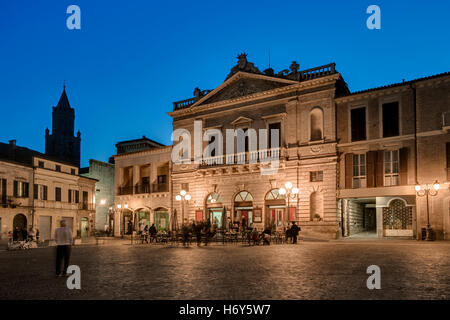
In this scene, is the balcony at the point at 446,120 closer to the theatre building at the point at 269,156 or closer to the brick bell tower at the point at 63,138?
the theatre building at the point at 269,156

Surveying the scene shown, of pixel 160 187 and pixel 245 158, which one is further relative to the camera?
pixel 160 187

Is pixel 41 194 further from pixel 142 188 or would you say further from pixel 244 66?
pixel 244 66

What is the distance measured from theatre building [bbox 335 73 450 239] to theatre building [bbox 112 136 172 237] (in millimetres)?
16566

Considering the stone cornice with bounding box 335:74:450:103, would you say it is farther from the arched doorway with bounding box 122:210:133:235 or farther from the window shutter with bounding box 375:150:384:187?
the arched doorway with bounding box 122:210:133:235

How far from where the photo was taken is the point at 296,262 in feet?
41.7

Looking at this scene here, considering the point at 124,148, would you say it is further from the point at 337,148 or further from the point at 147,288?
the point at 147,288

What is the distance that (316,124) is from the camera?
28203 millimetres

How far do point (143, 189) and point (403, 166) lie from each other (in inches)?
930

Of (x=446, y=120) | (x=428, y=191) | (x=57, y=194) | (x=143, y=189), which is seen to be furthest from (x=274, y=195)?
(x=57, y=194)

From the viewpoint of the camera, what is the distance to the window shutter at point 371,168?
995 inches

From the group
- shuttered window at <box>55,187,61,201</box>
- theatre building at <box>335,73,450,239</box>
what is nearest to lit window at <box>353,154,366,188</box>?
theatre building at <box>335,73,450,239</box>

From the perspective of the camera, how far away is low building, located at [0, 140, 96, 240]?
3419 cm
